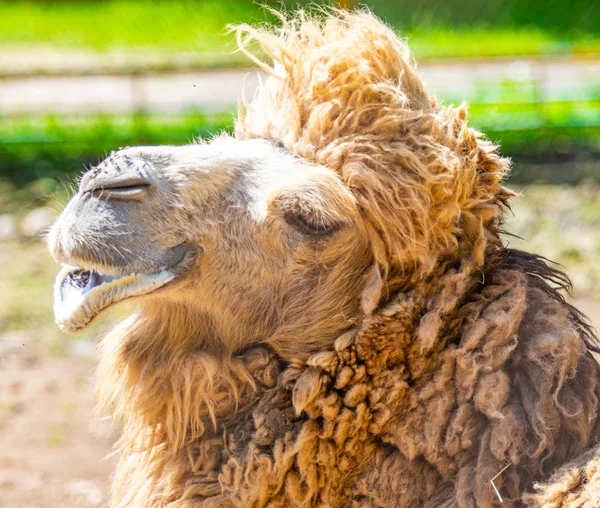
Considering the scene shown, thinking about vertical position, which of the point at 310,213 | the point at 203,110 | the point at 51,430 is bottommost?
the point at 51,430

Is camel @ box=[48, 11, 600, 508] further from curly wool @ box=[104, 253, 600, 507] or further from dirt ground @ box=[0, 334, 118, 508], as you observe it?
dirt ground @ box=[0, 334, 118, 508]

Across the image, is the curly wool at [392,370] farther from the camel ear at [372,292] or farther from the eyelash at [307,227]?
the eyelash at [307,227]

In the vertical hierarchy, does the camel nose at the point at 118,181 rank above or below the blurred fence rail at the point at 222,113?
above

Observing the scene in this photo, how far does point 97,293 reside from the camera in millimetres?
2625

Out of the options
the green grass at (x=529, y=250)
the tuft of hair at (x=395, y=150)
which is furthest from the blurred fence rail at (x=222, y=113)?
the tuft of hair at (x=395, y=150)

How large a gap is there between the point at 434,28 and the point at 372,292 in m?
9.16

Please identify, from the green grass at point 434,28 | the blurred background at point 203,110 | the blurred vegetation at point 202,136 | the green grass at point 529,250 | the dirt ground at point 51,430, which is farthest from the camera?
the green grass at point 434,28

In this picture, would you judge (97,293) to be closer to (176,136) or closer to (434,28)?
(176,136)

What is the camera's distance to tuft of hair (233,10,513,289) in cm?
278

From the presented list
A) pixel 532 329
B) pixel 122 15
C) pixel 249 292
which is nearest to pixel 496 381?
pixel 532 329

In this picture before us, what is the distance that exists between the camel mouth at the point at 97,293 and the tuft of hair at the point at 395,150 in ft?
2.03

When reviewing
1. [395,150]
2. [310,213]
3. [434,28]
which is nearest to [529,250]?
[434,28]

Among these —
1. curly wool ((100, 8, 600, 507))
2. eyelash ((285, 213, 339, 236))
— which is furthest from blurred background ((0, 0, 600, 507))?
eyelash ((285, 213, 339, 236))

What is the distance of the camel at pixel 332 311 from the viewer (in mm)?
2613
